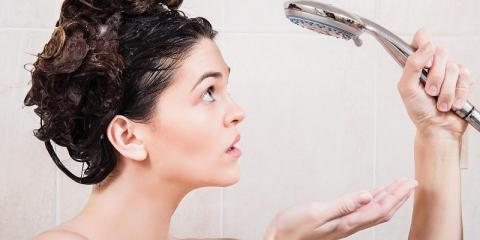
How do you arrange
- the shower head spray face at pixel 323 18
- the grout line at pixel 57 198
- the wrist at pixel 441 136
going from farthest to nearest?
the grout line at pixel 57 198
the wrist at pixel 441 136
the shower head spray face at pixel 323 18

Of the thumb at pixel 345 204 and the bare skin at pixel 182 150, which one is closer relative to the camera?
the thumb at pixel 345 204

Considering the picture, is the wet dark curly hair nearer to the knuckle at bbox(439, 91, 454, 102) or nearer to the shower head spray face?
the shower head spray face

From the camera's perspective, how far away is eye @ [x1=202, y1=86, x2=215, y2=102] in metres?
0.99

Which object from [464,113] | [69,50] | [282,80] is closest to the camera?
[69,50]

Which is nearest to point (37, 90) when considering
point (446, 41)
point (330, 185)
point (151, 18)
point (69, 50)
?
point (69, 50)

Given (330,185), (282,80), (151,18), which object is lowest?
(330,185)

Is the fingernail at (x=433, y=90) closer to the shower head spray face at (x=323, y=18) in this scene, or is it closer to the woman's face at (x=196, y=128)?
the shower head spray face at (x=323, y=18)

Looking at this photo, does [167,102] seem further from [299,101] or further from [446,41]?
[446,41]

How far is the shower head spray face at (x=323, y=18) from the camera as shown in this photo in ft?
3.19

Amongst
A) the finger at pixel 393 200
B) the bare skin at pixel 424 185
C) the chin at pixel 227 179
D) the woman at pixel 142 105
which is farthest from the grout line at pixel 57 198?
the finger at pixel 393 200

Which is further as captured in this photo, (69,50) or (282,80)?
(282,80)

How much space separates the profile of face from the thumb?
0.18 metres

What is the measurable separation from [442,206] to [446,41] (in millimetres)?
604

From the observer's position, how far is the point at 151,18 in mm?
998
